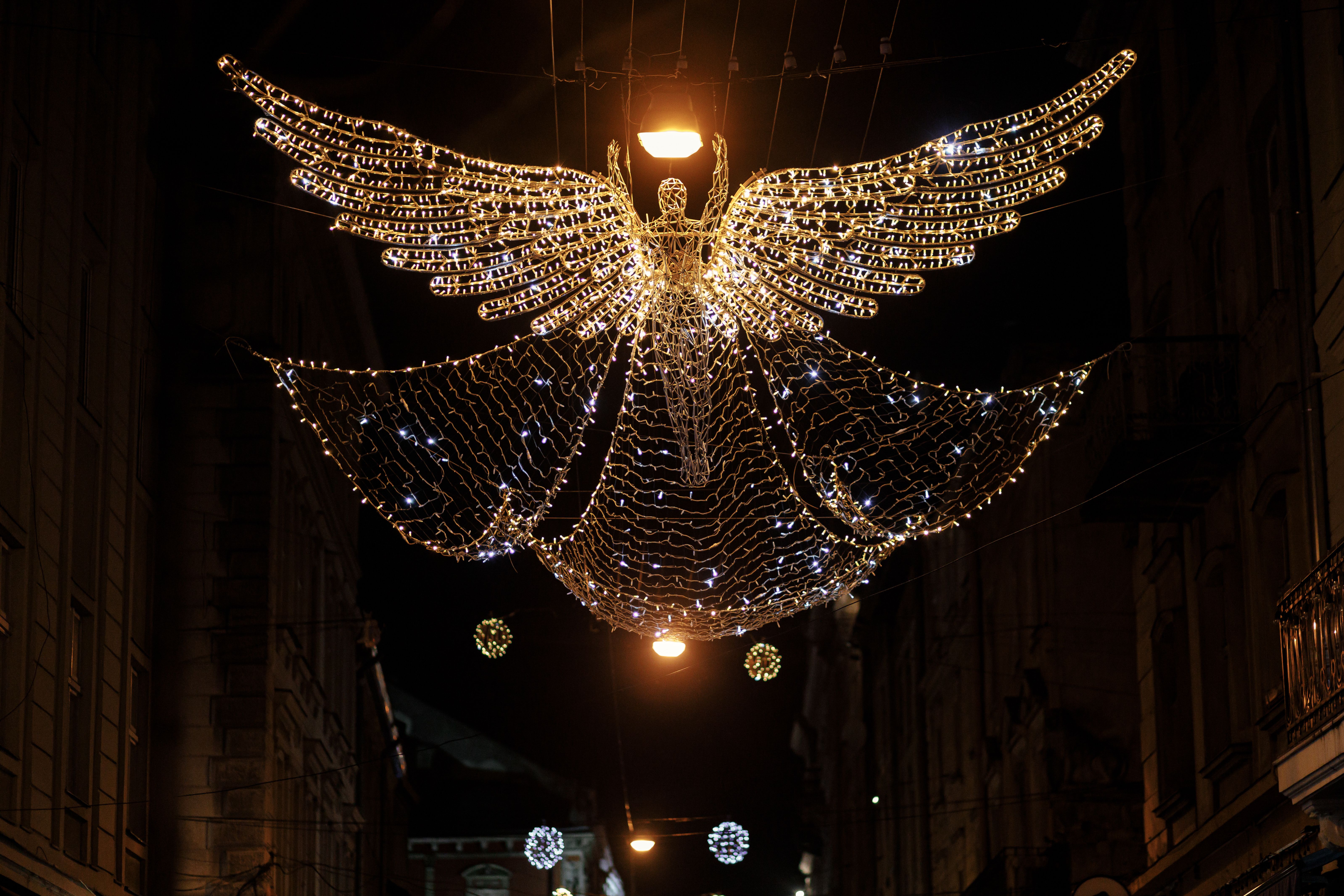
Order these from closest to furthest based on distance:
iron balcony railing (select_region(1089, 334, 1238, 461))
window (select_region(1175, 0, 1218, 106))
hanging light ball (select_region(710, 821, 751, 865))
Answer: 1. iron balcony railing (select_region(1089, 334, 1238, 461))
2. window (select_region(1175, 0, 1218, 106))
3. hanging light ball (select_region(710, 821, 751, 865))

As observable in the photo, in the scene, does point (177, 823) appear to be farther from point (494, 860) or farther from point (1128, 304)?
point (494, 860)

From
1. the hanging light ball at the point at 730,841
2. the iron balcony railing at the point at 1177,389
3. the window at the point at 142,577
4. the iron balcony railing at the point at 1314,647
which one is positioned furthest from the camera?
the hanging light ball at the point at 730,841

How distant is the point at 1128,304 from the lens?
27.1 metres

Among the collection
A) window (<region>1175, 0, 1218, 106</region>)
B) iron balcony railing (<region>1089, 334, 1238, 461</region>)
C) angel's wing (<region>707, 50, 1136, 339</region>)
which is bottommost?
angel's wing (<region>707, 50, 1136, 339</region>)

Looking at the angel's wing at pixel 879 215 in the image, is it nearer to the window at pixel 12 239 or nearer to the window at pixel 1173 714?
the window at pixel 12 239

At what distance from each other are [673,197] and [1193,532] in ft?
31.8

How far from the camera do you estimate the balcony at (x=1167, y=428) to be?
55.9ft

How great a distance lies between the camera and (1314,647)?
39.9ft

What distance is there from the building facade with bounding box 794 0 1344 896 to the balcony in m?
0.04

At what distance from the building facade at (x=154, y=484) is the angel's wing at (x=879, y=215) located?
7.62 m

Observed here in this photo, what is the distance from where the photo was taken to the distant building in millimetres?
60688

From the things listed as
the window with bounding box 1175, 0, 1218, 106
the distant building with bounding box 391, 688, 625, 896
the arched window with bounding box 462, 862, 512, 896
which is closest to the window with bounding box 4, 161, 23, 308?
the window with bounding box 1175, 0, 1218, 106

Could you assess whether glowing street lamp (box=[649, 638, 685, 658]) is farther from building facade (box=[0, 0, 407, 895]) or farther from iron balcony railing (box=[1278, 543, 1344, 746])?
iron balcony railing (box=[1278, 543, 1344, 746])

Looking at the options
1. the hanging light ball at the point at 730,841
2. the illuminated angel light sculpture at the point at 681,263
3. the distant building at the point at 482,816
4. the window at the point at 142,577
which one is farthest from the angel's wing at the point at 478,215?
the distant building at the point at 482,816
